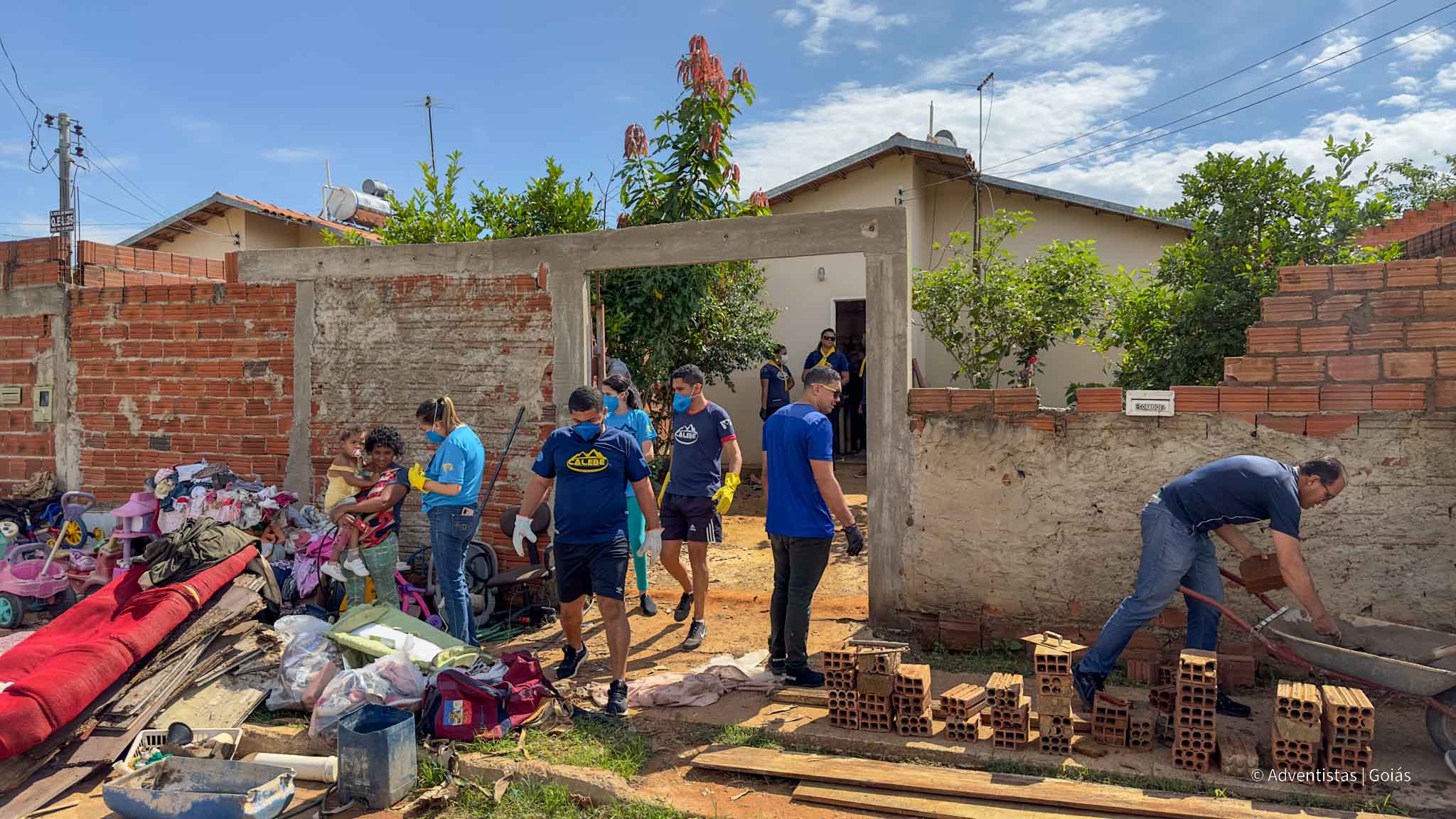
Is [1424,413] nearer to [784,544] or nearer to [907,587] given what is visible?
[907,587]

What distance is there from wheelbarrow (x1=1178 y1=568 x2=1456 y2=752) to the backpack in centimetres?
Answer: 378

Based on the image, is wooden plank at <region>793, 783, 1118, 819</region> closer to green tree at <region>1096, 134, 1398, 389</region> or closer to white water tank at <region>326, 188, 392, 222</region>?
green tree at <region>1096, 134, 1398, 389</region>

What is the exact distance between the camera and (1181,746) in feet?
14.4

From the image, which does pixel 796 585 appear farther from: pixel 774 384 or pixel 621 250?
pixel 774 384

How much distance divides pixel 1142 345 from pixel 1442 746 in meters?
3.99

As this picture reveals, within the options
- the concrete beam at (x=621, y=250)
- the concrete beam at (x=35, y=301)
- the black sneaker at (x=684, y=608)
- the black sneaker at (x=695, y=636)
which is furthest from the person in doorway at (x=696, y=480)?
the concrete beam at (x=35, y=301)

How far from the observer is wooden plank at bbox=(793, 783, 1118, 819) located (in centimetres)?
405

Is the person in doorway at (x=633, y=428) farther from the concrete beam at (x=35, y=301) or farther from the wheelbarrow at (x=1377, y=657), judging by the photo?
the concrete beam at (x=35, y=301)

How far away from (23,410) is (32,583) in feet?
7.38

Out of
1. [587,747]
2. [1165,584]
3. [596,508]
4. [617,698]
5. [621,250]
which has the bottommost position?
[587,747]

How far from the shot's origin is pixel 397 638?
5711 mm

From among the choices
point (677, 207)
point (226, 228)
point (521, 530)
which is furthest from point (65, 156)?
point (521, 530)

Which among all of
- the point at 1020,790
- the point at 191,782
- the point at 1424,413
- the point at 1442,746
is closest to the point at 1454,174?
the point at 1424,413

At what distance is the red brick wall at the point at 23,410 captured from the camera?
872 centimetres
